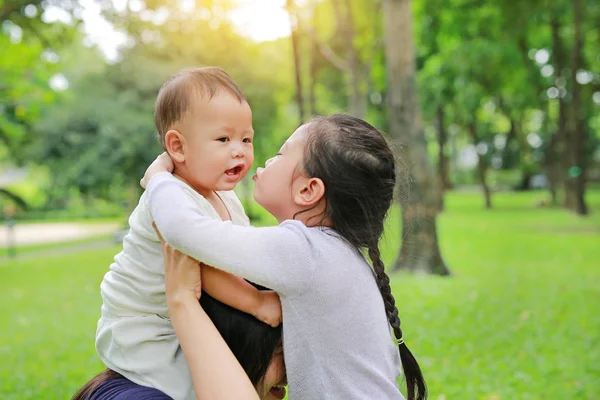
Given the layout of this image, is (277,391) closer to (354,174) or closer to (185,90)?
(354,174)

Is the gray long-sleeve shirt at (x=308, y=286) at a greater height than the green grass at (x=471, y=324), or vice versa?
the gray long-sleeve shirt at (x=308, y=286)

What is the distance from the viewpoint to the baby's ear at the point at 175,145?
1946 millimetres

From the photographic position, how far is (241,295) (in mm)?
1864

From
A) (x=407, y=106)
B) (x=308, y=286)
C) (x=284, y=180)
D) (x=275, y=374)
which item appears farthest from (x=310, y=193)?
(x=407, y=106)

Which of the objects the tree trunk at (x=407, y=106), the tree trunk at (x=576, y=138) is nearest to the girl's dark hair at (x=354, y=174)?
the tree trunk at (x=407, y=106)

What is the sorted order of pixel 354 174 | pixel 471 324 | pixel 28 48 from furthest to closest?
pixel 28 48 < pixel 471 324 < pixel 354 174

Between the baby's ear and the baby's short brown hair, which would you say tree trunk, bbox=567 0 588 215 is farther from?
the baby's ear

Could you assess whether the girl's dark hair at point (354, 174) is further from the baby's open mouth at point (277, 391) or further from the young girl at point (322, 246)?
the baby's open mouth at point (277, 391)

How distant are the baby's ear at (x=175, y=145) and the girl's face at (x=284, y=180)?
24 cm

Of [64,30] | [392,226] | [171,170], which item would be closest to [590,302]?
[392,226]

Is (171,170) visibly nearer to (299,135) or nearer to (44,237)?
(299,135)

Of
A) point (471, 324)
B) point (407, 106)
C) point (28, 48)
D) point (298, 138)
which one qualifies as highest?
point (298, 138)

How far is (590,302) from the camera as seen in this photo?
8.72m

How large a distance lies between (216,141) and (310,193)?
0.30 meters
